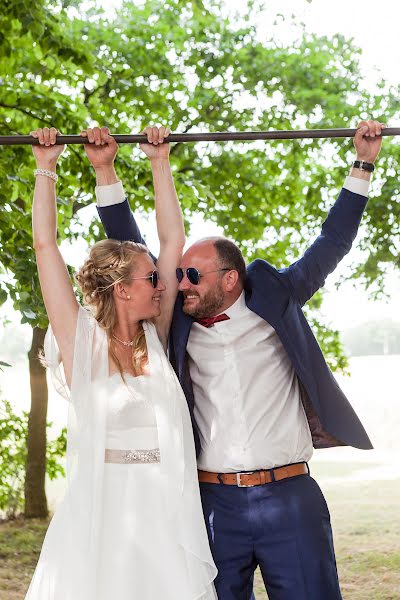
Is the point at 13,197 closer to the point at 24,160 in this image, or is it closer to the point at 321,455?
the point at 24,160

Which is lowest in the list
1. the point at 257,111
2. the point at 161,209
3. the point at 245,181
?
the point at 161,209

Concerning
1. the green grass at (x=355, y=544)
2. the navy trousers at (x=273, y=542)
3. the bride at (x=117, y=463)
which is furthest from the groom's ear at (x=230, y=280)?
the green grass at (x=355, y=544)

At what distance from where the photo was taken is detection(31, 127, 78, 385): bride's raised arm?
2482mm

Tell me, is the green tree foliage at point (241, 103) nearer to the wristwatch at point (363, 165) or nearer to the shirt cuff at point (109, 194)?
the shirt cuff at point (109, 194)

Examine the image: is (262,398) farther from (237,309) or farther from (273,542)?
(273,542)

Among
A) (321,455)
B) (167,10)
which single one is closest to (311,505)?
(167,10)

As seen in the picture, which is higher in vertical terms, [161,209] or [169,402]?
[161,209]

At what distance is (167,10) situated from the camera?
26.9 ft

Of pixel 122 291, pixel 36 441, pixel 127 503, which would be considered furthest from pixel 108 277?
pixel 36 441

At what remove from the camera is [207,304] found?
261cm

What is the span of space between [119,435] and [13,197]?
2.41 m

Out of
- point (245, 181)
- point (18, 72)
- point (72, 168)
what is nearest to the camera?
point (72, 168)

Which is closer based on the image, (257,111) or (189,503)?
(189,503)

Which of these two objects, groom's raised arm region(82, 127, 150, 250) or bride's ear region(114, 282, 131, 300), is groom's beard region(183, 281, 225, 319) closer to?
bride's ear region(114, 282, 131, 300)
